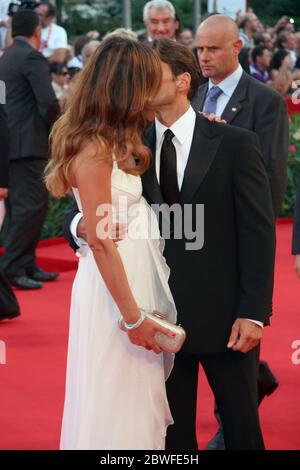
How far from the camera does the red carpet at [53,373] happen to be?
501 cm

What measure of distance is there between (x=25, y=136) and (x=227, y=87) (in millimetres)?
3769

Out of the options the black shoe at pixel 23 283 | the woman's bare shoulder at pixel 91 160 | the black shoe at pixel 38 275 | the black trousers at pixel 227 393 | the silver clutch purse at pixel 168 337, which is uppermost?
the woman's bare shoulder at pixel 91 160

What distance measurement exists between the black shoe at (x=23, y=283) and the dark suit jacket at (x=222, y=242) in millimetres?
4855

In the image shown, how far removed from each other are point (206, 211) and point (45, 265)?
5.98m

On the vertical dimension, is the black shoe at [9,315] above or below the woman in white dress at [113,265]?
below

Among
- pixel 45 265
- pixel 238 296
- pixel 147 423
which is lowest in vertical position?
pixel 45 265

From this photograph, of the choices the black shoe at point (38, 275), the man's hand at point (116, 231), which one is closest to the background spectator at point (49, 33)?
the black shoe at point (38, 275)

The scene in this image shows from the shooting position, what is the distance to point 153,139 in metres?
3.72

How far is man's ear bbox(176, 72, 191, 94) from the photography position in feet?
12.0

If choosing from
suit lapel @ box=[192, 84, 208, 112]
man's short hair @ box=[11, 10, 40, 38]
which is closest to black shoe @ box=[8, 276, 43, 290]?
man's short hair @ box=[11, 10, 40, 38]

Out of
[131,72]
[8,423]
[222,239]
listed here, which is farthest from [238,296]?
[8,423]

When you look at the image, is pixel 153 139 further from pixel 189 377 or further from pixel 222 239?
pixel 189 377

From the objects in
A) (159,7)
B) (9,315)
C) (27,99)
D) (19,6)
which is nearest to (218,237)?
(9,315)

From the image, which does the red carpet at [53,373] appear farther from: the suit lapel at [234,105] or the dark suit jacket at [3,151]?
the suit lapel at [234,105]
